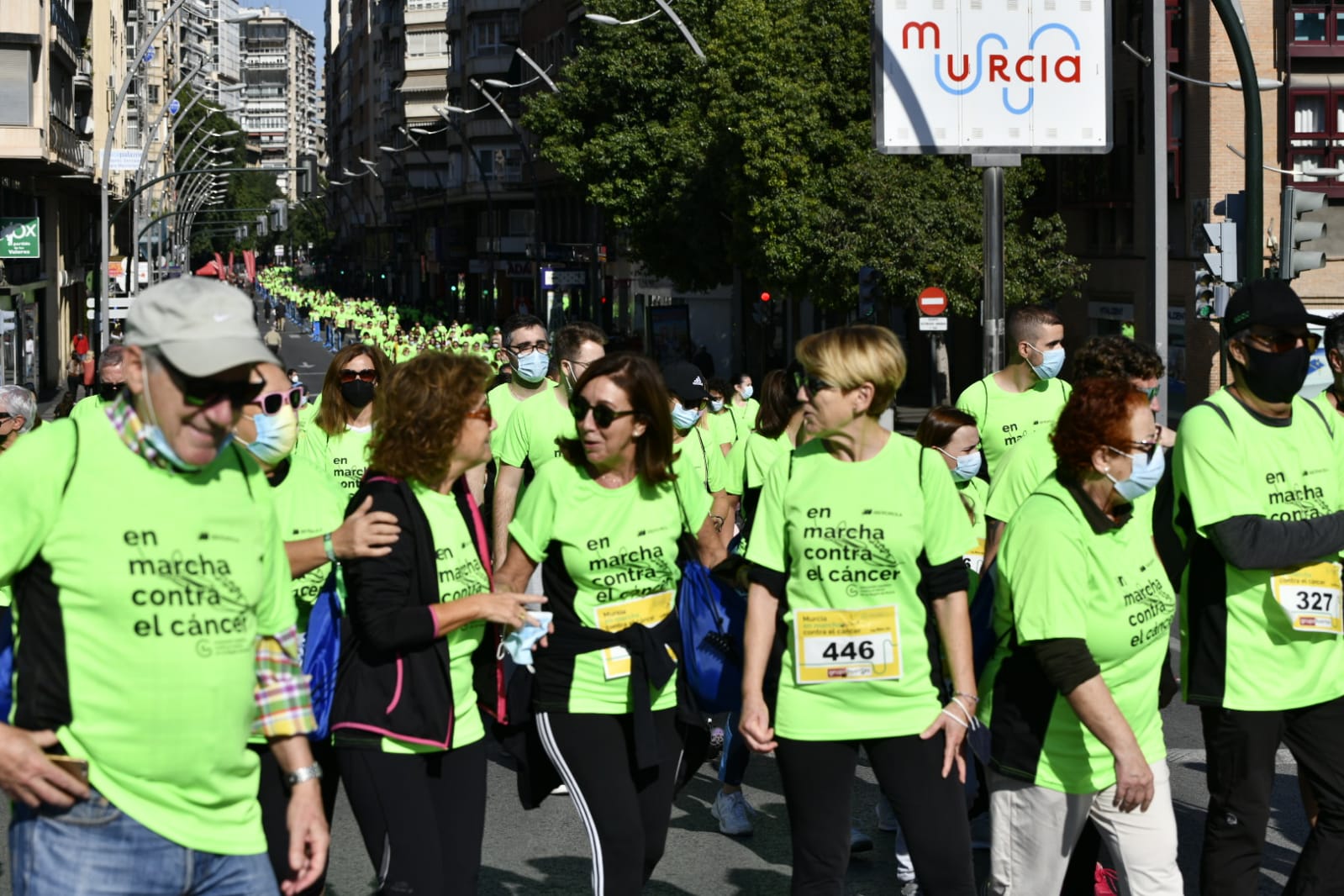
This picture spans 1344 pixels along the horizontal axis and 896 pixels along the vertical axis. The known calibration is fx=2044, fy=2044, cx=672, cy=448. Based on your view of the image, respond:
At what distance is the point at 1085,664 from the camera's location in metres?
4.70

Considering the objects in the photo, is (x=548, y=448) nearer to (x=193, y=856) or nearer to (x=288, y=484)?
(x=288, y=484)

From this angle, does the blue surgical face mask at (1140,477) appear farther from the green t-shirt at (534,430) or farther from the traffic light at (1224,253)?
the traffic light at (1224,253)

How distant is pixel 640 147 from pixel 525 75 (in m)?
38.0

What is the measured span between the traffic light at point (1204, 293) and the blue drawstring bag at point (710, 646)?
13983 mm

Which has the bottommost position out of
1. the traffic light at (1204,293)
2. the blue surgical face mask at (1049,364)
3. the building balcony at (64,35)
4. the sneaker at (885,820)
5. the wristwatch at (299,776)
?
the sneaker at (885,820)

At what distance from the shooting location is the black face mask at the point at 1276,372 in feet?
17.4

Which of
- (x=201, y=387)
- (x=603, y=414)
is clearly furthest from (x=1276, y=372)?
(x=201, y=387)

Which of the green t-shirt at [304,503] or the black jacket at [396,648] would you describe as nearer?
the black jacket at [396,648]

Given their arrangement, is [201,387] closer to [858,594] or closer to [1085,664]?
[858,594]

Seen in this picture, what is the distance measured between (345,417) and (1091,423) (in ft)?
12.1

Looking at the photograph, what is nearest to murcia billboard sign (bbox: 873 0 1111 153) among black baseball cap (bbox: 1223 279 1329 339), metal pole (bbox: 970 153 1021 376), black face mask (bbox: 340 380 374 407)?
metal pole (bbox: 970 153 1021 376)

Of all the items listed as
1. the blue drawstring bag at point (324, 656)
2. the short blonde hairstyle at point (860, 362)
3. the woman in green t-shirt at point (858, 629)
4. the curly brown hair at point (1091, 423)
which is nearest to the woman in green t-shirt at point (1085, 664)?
the curly brown hair at point (1091, 423)

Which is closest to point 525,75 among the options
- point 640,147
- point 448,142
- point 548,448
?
point 448,142

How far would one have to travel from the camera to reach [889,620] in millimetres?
4934
